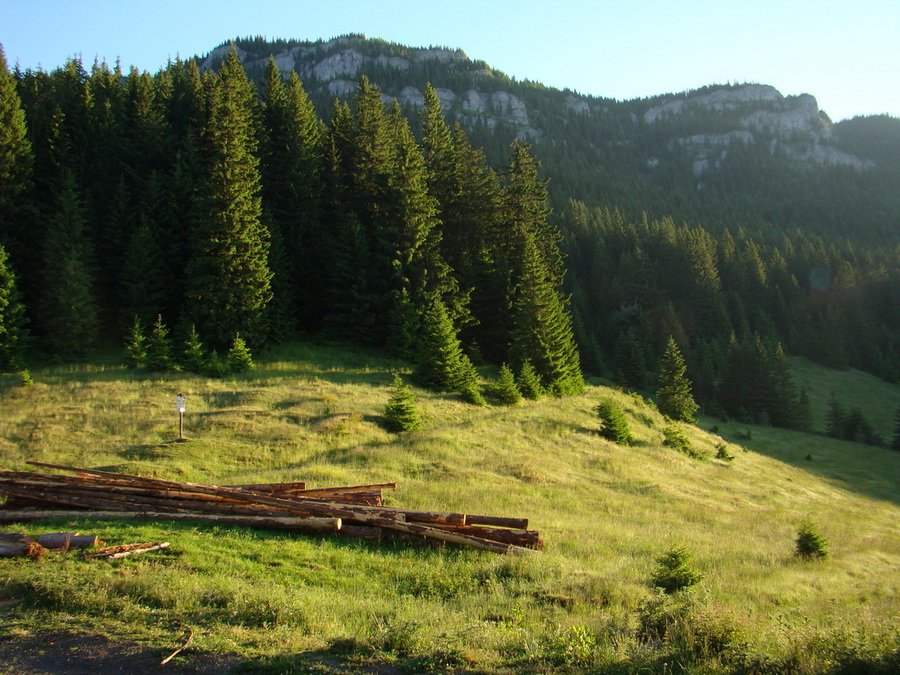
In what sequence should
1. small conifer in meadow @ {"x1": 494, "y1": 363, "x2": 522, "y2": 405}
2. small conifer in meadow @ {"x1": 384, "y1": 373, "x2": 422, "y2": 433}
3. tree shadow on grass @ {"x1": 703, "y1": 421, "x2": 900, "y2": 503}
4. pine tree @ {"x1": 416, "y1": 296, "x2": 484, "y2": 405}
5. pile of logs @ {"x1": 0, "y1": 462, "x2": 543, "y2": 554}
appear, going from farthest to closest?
tree shadow on grass @ {"x1": 703, "y1": 421, "x2": 900, "y2": 503}, small conifer in meadow @ {"x1": 494, "y1": 363, "x2": 522, "y2": 405}, pine tree @ {"x1": 416, "y1": 296, "x2": 484, "y2": 405}, small conifer in meadow @ {"x1": 384, "y1": 373, "x2": 422, "y2": 433}, pile of logs @ {"x1": 0, "y1": 462, "x2": 543, "y2": 554}

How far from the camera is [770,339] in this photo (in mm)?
83875

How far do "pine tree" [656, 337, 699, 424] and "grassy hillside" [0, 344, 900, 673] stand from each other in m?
11.0

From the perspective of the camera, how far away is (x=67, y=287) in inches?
1404

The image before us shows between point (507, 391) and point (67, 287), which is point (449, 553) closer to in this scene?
point (507, 391)

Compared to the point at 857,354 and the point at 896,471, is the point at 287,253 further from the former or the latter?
the point at 857,354

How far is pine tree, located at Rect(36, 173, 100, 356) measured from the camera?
35.2 meters

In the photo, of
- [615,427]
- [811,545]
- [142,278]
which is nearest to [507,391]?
[615,427]

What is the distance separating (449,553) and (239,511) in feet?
15.7

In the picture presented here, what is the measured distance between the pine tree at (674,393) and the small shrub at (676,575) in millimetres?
39811

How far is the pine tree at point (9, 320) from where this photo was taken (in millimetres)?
32469

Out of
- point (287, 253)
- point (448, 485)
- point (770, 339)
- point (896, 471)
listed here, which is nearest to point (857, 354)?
point (770, 339)

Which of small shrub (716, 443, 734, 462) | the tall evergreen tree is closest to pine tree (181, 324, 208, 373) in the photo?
the tall evergreen tree

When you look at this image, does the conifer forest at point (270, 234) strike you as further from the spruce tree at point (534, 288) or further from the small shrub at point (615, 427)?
the small shrub at point (615, 427)

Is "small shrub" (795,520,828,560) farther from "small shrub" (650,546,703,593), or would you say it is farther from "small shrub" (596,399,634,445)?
"small shrub" (596,399,634,445)
